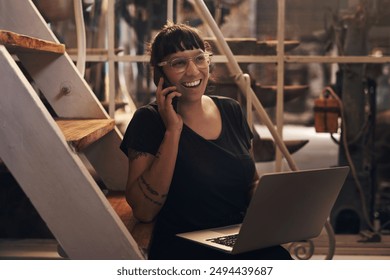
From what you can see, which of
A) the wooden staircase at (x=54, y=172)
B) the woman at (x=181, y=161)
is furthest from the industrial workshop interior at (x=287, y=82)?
the wooden staircase at (x=54, y=172)

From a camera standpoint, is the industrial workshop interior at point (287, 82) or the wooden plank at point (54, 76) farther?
the industrial workshop interior at point (287, 82)

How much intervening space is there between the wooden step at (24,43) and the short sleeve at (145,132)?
0.86 feet

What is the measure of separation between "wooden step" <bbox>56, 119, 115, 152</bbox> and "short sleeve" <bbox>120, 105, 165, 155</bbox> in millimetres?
76

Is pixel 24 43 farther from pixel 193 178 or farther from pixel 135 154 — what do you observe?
pixel 193 178

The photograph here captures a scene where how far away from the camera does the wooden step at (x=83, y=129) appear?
120 centimetres

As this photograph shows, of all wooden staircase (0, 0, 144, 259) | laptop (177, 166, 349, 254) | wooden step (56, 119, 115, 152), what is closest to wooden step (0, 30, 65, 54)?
wooden staircase (0, 0, 144, 259)

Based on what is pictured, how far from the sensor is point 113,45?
2.29m

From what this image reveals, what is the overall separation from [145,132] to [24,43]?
348 mm

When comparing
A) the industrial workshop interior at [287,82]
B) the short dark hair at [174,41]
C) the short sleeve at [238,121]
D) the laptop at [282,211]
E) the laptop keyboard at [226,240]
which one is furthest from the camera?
the industrial workshop interior at [287,82]

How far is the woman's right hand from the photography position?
4.53 ft

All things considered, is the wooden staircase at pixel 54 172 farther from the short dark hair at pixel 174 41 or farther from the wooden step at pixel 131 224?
the short dark hair at pixel 174 41

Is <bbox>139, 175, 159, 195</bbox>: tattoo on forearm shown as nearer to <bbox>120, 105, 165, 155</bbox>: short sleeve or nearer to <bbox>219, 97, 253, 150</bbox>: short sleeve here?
<bbox>120, 105, 165, 155</bbox>: short sleeve
